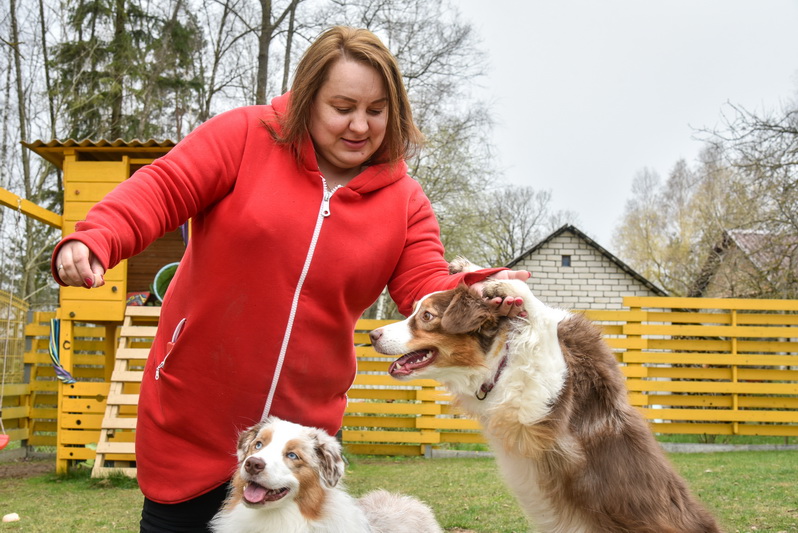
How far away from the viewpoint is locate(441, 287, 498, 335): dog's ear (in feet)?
9.07

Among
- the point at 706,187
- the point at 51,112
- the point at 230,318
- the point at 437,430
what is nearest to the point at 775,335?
the point at 437,430

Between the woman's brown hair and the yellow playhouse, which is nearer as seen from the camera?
the woman's brown hair

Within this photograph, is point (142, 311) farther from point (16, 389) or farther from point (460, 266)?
point (460, 266)

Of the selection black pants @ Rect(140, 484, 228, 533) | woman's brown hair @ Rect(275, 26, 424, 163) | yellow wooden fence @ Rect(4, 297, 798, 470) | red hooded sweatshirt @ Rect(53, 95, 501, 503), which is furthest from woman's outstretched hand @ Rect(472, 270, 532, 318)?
yellow wooden fence @ Rect(4, 297, 798, 470)

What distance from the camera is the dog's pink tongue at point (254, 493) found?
2.99 m

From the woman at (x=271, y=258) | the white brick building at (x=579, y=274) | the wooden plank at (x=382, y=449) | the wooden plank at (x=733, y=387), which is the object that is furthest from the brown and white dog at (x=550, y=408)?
the white brick building at (x=579, y=274)

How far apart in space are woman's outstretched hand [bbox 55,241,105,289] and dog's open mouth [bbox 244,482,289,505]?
1372 mm

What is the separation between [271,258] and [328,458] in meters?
1.14

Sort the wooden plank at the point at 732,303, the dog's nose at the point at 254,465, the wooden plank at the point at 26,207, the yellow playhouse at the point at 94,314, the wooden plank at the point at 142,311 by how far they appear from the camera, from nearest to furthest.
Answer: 1. the dog's nose at the point at 254,465
2. the wooden plank at the point at 26,207
3. the yellow playhouse at the point at 94,314
4. the wooden plank at the point at 142,311
5. the wooden plank at the point at 732,303

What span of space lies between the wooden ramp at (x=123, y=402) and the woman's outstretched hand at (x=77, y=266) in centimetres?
667

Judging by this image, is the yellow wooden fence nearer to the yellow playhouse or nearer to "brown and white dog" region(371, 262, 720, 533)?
the yellow playhouse

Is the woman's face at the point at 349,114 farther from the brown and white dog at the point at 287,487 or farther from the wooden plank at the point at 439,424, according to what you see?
the wooden plank at the point at 439,424

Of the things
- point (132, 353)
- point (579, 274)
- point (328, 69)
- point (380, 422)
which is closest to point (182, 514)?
point (328, 69)

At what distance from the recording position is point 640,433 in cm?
266
